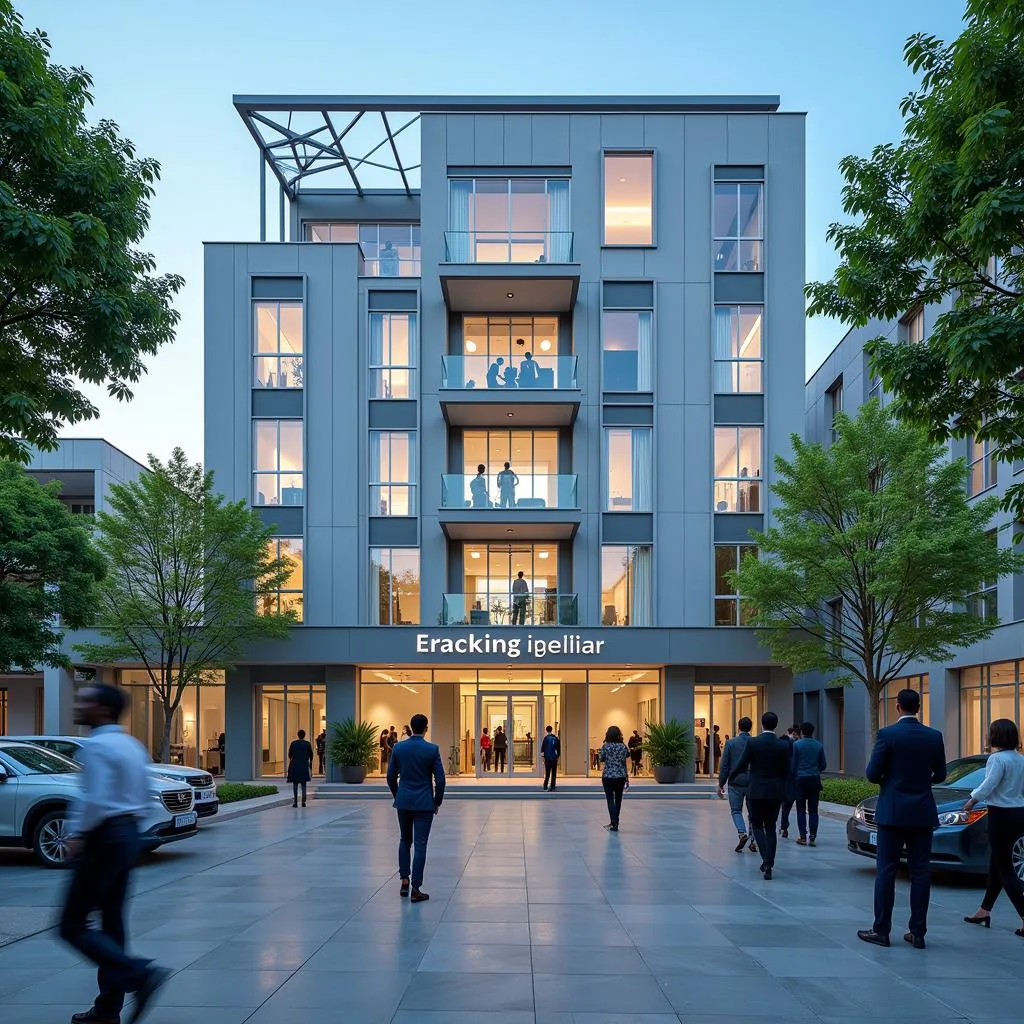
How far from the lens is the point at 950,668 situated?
104 ft

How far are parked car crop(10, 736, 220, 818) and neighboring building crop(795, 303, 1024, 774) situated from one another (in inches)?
544

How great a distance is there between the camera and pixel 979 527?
2498cm

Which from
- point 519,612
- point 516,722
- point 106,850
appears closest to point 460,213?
point 519,612

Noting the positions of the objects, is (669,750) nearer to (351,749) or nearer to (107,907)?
(351,749)

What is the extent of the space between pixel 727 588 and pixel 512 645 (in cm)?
643

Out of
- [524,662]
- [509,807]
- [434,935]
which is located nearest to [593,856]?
[434,935]

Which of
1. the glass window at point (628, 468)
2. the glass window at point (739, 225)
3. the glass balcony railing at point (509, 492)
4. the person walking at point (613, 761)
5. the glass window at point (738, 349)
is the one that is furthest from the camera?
the glass window at point (739, 225)

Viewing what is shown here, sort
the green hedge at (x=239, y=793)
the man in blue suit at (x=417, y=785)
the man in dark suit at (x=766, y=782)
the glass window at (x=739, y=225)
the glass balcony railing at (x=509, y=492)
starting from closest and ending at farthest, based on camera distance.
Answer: the man in blue suit at (x=417, y=785) → the man in dark suit at (x=766, y=782) → the green hedge at (x=239, y=793) → the glass balcony railing at (x=509, y=492) → the glass window at (x=739, y=225)

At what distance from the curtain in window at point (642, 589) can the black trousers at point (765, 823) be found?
19.7 metres

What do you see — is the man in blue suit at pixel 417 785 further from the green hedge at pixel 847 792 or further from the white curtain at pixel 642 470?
the white curtain at pixel 642 470

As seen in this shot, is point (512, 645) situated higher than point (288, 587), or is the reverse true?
point (288, 587)

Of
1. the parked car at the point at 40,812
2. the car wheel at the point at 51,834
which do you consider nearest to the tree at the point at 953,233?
the parked car at the point at 40,812

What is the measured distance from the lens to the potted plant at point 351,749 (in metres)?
31.6

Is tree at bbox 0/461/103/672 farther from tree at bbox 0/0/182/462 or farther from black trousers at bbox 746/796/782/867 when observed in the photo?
black trousers at bbox 746/796/782/867
